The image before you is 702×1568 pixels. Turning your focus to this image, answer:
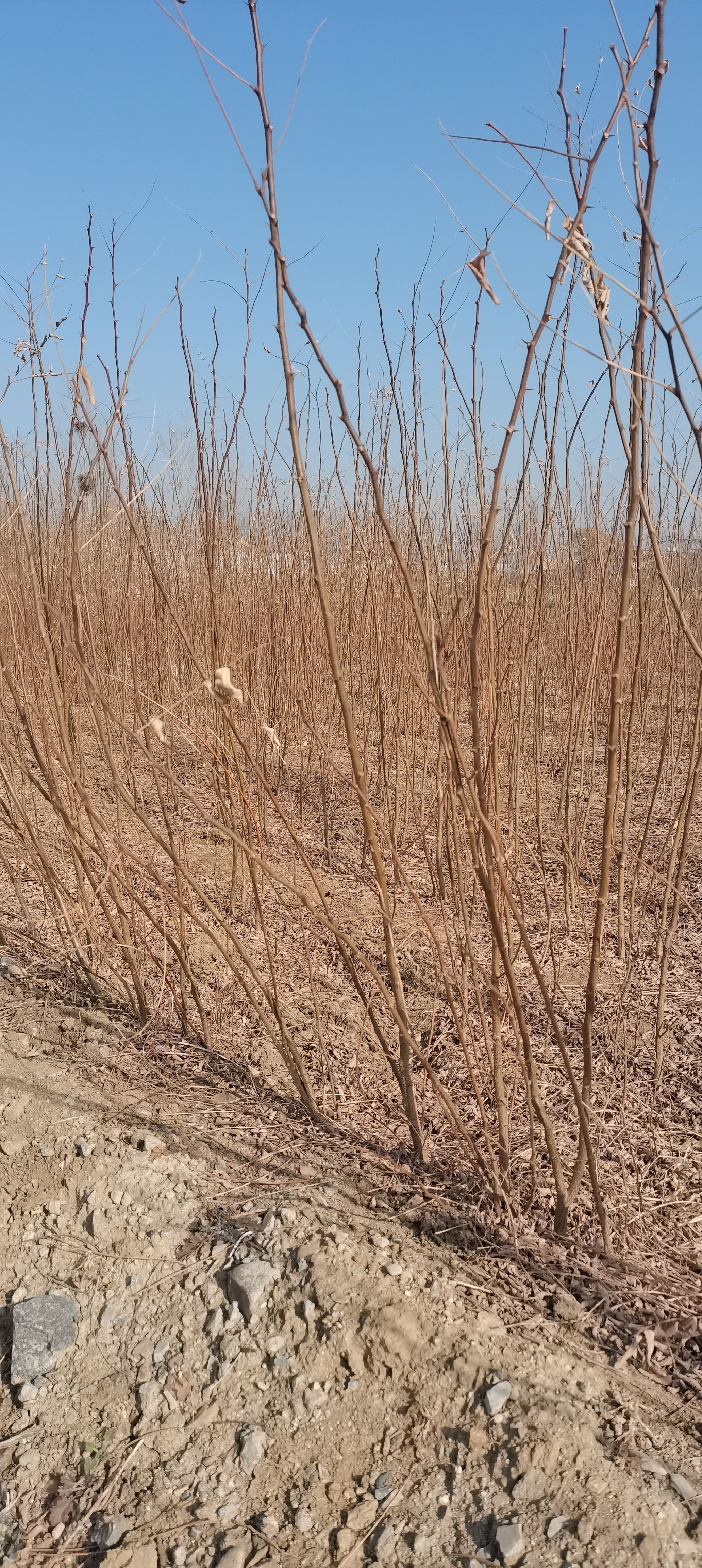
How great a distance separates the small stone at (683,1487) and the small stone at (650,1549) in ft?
0.17

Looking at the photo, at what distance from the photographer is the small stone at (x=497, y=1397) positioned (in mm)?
983

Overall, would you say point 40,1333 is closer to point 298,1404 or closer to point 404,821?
point 298,1404

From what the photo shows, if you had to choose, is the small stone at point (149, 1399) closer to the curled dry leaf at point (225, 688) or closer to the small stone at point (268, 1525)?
the small stone at point (268, 1525)

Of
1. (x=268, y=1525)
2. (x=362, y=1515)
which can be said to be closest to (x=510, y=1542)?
(x=362, y=1515)

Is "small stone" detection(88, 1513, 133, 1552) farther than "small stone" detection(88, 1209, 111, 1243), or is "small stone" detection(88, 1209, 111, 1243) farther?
"small stone" detection(88, 1209, 111, 1243)

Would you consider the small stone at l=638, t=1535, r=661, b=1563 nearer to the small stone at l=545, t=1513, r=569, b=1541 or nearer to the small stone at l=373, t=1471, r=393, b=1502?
the small stone at l=545, t=1513, r=569, b=1541

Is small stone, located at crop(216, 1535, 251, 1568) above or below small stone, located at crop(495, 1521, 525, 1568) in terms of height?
below

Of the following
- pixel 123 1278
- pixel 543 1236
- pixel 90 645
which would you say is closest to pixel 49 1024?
pixel 123 1278

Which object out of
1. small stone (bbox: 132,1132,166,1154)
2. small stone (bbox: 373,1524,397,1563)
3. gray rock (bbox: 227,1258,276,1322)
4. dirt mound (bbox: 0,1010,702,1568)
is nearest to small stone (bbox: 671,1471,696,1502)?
dirt mound (bbox: 0,1010,702,1568)

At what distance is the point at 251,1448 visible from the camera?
104cm

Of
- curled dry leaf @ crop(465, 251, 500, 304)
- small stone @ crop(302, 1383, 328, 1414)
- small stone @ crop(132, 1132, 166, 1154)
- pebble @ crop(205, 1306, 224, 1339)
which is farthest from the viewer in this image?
small stone @ crop(132, 1132, 166, 1154)

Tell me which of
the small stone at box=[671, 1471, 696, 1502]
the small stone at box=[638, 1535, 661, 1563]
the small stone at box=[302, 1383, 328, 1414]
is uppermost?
the small stone at box=[671, 1471, 696, 1502]

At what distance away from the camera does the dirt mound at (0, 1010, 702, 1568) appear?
920 millimetres

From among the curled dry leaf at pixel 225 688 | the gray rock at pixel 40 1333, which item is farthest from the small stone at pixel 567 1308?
the curled dry leaf at pixel 225 688
